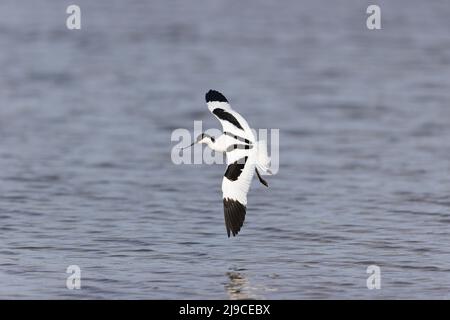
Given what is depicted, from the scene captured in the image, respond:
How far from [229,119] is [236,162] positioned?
865 millimetres

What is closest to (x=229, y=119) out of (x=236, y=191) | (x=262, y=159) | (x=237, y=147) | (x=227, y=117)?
(x=227, y=117)

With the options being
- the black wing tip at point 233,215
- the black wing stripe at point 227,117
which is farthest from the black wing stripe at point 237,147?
the black wing tip at point 233,215

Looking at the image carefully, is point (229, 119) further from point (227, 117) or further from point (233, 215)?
point (233, 215)

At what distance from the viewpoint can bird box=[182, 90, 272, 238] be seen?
1340 cm

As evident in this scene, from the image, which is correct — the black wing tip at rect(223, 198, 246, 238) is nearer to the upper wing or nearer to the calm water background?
the calm water background

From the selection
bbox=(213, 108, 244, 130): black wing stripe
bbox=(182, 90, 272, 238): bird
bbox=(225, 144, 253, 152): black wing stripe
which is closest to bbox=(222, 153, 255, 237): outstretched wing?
bbox=(182, 90, 272, 238): bird

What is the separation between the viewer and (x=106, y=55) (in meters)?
32.1

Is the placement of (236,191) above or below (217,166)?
below

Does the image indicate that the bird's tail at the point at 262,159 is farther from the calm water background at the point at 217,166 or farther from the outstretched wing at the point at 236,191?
the calm water background at the point at 217,166

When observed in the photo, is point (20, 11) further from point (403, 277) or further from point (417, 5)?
point (403, 277)

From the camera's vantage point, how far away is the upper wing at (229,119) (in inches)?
567

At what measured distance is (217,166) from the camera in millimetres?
19422
